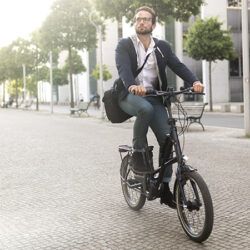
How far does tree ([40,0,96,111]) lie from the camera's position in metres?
32.0

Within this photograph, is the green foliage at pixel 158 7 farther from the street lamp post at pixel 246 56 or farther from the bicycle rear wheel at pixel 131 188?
the bicycle rear wheel at pixel 131 188

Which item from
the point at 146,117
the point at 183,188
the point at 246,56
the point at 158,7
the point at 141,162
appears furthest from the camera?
the point at 158,7

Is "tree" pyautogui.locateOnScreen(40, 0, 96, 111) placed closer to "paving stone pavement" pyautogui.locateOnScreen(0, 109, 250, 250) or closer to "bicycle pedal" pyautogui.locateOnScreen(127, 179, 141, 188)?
"paving stone pavement" pyautogui.locateOnScreen(0, 109, 250, 250)

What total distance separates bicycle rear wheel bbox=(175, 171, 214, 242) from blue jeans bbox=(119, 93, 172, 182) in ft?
1.50

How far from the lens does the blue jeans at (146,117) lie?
505 centimetres

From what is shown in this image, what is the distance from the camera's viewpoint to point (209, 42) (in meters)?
31.5

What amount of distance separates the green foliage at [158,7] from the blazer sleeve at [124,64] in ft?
51.1

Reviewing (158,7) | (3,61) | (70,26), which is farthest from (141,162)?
(3,61)

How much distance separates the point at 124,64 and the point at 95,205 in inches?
71.4

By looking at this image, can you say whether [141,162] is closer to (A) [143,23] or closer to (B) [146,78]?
(B) [146,78]

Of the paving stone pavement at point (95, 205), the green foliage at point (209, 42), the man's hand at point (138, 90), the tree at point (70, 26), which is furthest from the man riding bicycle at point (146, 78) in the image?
the tree at point (70, 26)

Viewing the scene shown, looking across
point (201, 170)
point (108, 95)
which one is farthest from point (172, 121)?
point (201, 170)

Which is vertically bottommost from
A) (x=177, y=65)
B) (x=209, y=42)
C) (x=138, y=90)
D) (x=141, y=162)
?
(x=141, y=162)

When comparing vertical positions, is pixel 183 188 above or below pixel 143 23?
below
